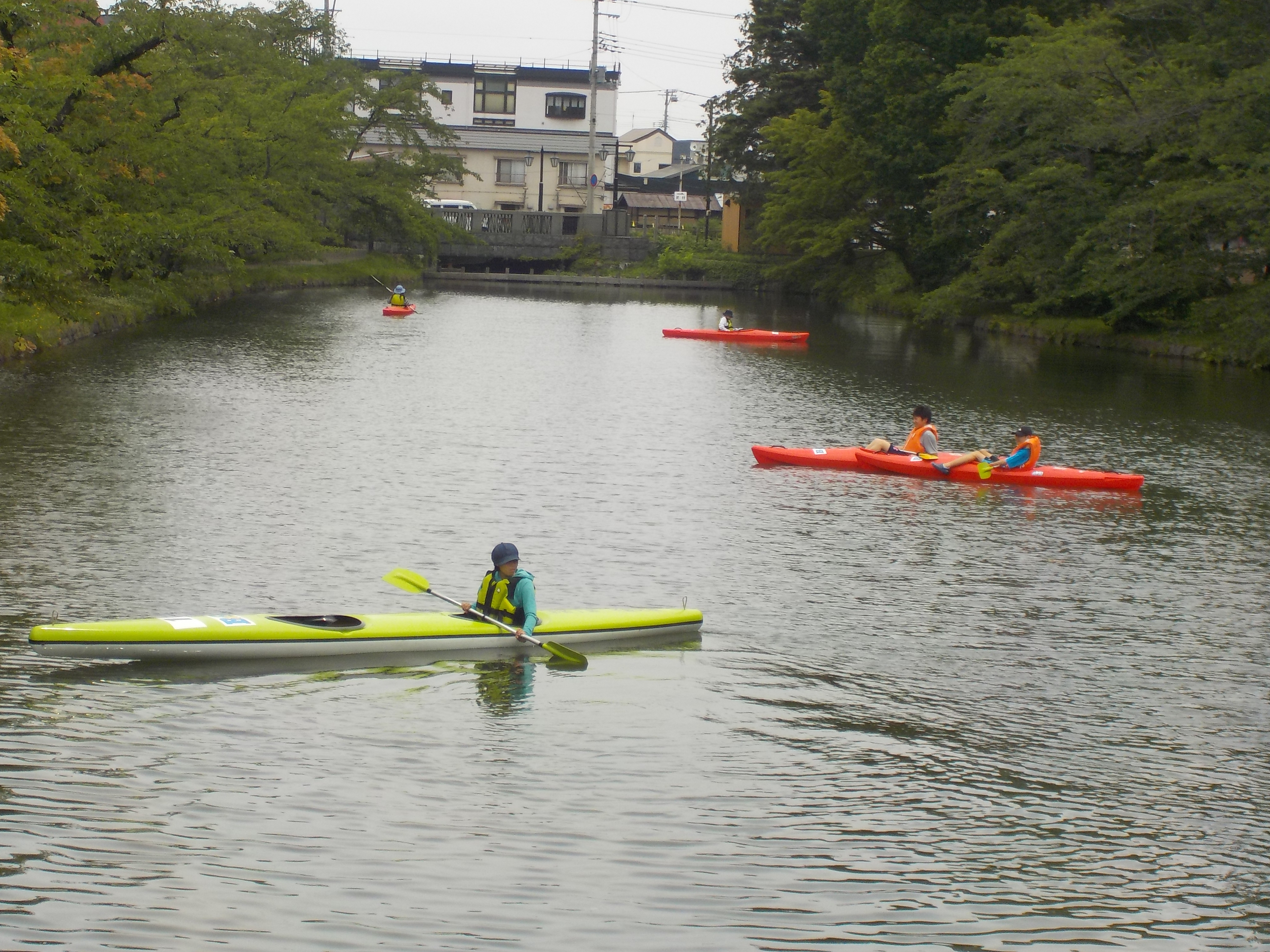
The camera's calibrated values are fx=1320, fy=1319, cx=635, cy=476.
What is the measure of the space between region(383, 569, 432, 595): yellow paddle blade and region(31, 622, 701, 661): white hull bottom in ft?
2.08

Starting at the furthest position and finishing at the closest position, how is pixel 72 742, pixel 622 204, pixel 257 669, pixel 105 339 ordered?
1. pixel 622 204
2. pixel 105 339
3. pixel 257 669
4. pixel 72 742

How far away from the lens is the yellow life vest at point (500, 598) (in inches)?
413

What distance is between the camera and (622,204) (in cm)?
8975

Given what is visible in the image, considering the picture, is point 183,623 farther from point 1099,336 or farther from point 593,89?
point 593,89

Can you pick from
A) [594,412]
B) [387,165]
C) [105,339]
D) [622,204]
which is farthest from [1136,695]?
[622,204]

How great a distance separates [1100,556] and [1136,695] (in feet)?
16.2

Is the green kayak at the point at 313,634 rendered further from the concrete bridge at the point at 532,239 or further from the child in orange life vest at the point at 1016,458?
the concrete bridge at the point at 532,239

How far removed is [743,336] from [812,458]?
71.2ft

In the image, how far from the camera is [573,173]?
9156 centimetres

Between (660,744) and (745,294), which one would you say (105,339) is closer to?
(660,744)

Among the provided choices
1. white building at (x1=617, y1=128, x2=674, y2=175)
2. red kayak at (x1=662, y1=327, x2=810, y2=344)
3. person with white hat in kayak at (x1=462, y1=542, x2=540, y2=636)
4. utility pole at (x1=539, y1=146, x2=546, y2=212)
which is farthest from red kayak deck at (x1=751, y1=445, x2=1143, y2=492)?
white building at (x1=617, y1=128, x2=674, y2=175)

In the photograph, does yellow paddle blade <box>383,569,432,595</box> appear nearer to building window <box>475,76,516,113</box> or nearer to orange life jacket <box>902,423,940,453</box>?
orange life jacket <box>902,423,940,453</box>

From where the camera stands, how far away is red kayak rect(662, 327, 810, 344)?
4038cm

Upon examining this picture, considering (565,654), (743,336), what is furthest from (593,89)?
(565,654)
